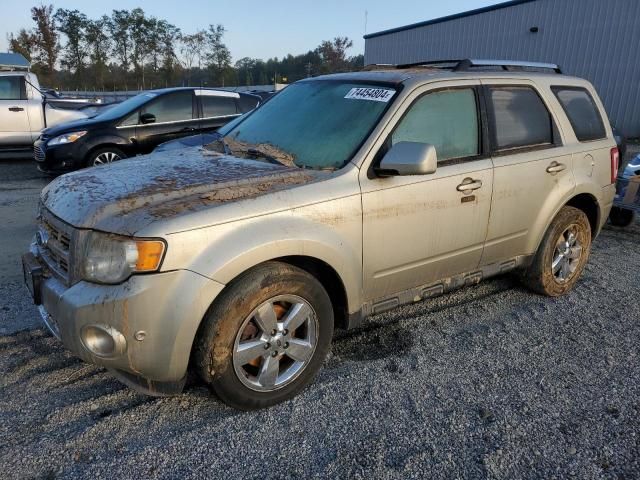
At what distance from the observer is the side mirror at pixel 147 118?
8.91m

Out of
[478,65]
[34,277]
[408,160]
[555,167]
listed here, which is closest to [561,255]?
[555,167]

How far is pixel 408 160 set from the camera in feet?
10.0

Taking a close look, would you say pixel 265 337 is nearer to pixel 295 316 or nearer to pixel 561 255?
pixel 295 316

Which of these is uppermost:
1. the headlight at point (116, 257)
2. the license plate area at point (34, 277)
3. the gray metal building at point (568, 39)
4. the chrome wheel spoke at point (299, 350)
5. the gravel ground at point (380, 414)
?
the gray metal building at point (568, 39)

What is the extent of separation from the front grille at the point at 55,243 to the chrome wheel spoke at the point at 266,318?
99cm

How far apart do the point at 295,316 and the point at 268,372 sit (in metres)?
0.34

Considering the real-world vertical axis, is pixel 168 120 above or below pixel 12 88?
below

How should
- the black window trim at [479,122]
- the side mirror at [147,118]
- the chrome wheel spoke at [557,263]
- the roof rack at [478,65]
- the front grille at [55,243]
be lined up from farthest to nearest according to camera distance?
the side mirror at [147,118] → the chrome wheel spoke at [557,263] → the roof rack at [478,65] → the black window trim at [479,122] → the front grille at [55,243]

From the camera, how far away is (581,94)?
4.64 meters

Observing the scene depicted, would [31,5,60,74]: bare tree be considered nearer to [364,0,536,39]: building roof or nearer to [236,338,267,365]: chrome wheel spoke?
[364,0,536,39]: building roof

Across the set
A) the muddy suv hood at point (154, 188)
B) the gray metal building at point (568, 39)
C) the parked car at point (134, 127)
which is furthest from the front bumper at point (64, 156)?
the gray metal building at point (568, 39)

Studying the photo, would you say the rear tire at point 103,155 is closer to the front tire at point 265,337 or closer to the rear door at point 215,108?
the rear door at point 215,108

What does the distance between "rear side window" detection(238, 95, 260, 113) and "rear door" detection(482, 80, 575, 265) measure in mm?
6515

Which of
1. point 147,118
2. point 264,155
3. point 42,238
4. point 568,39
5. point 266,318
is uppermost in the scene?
point 568,39
